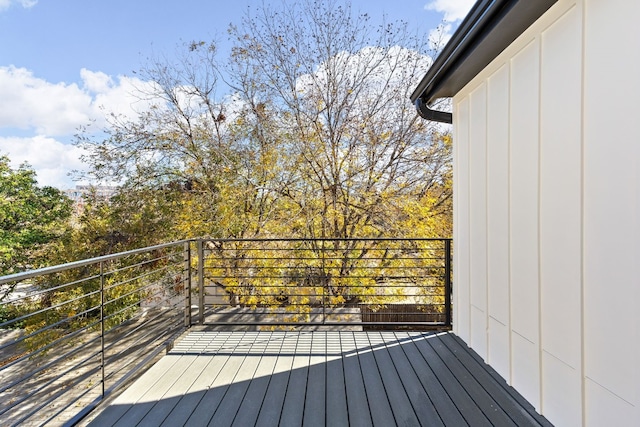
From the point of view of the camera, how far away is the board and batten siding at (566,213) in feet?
4.53

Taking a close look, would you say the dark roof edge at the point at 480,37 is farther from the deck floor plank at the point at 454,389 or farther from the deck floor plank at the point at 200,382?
the deck floor plank at the point at 200,382

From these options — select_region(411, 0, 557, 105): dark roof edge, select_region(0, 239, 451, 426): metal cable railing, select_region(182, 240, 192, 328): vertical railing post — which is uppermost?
select_region(411, 0, 557, 105): dark roof edge

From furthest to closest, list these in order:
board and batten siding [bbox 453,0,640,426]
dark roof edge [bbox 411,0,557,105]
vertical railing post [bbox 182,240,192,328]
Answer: vertical railing post [bbox 182,240,192,328] < dark roof edge [bbox 411,0,557,105] < board and batten siding [bbox 453,0,640,426]

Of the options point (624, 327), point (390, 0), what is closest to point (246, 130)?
point (390, 0)

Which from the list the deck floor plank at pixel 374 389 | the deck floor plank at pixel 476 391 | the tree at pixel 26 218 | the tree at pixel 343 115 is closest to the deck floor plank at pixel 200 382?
the deck floor plank at pixel 374 389

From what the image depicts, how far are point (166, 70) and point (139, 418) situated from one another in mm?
7581

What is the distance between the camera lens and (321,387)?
230 cm

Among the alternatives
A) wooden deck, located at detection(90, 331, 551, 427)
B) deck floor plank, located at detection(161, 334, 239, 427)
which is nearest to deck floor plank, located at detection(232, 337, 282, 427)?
wooden deck, located at detection(90, 331, 551, 427)

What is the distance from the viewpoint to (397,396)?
218 cm

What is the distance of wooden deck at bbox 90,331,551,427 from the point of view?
1.95m

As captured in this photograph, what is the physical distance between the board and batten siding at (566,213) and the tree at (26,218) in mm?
10730

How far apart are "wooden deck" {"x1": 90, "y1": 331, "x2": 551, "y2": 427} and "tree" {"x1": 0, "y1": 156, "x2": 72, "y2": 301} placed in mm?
9055

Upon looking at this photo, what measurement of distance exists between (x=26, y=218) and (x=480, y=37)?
44.8 ft

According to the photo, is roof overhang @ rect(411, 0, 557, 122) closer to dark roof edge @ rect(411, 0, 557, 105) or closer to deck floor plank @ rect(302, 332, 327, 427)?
dark roof edge @ rect(411, 0, 557, 105)
